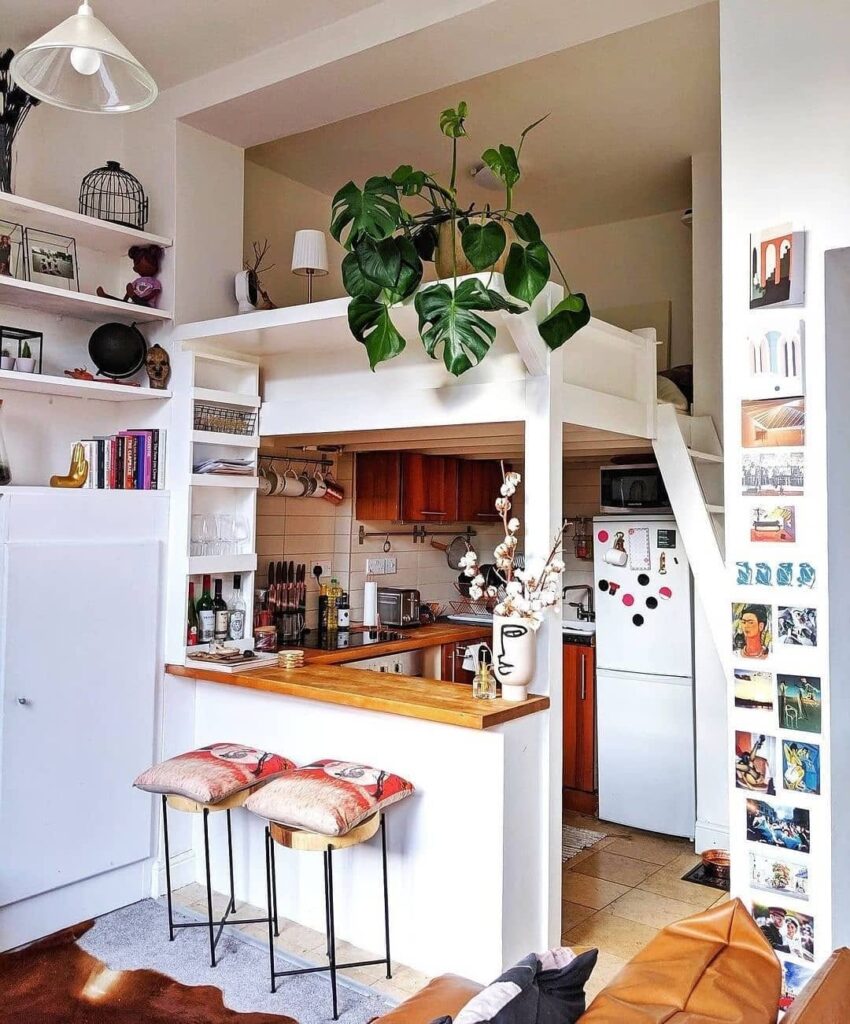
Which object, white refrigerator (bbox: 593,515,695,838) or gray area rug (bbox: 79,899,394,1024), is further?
white refrigerator (bbox: 593,515,695,838)

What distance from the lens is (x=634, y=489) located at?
179 inches

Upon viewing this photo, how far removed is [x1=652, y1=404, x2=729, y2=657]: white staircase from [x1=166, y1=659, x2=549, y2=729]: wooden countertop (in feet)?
2.85

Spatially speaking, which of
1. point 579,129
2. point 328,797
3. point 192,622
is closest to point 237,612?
point 192,622

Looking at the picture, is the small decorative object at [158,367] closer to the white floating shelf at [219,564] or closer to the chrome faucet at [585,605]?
the white floating shelf at [219,564]

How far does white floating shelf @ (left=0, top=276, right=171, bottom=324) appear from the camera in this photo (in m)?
3.22

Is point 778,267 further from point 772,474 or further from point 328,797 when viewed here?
point 328,797

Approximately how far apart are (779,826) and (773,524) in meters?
0.85

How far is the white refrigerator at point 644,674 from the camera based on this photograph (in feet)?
14.1

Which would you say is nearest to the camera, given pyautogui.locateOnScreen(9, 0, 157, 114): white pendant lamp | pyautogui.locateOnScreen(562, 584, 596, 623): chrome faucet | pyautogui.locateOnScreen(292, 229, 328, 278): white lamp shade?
pyautogui.locateOnScreen(9, 0, 157, 114): white pendant lamp

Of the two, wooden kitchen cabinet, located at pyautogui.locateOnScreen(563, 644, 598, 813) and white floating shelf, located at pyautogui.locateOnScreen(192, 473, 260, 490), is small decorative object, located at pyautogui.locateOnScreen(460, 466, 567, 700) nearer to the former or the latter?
white floating shelf, located at pyautogui.locateOnScreen(192, 473, 260, 490)

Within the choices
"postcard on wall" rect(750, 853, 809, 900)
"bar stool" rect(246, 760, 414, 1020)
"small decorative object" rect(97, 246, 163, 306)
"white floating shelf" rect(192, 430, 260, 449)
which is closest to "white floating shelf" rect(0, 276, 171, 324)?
"small decorative object" rect(97, 246, 163, 306)

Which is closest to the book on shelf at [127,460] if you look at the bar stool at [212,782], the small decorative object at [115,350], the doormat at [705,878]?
the small decorative object at [115,350]

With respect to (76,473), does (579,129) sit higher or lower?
higher

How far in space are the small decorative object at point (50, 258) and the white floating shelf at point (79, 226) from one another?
39mm
